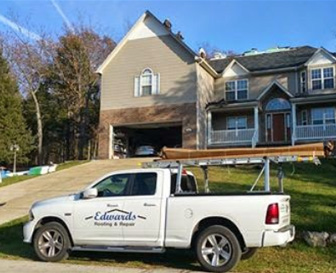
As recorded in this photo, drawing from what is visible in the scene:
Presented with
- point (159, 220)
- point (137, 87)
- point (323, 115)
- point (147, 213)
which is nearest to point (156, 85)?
point (137, 87)

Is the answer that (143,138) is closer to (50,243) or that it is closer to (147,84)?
(147,84)

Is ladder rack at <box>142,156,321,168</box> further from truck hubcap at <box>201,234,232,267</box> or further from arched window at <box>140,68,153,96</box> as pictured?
arched window at <box>140,68,153,96</box>

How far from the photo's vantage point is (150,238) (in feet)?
30.3

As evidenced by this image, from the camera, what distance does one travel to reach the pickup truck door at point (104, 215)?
9516 millimetres

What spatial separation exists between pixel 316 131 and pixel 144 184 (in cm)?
2511

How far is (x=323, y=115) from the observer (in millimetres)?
33906

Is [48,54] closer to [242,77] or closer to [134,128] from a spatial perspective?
[134,128]

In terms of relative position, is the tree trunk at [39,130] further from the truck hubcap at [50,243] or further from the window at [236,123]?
the truck hubcap at [50,243]

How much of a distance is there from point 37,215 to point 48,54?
135ft

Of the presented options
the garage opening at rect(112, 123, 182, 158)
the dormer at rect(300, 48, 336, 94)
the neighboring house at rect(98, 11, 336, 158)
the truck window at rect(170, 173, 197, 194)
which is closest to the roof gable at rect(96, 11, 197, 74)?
the neighboring house at rect(98, 11, 336, 158)

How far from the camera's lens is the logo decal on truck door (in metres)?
9.40

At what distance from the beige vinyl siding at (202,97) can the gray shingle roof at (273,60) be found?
2916 mm

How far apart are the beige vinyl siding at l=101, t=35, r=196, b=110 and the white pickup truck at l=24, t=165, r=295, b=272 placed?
23995 mm

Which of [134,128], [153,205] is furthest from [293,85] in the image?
[153,205]
